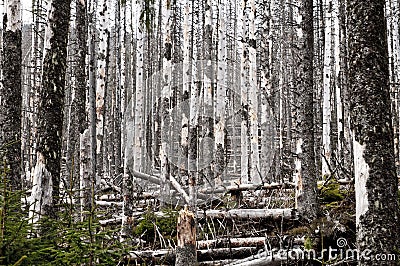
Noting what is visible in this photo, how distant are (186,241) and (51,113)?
2.38 meters

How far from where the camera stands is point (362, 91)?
3631 millimetres

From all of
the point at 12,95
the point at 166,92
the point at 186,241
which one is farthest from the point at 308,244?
the point at 166,92

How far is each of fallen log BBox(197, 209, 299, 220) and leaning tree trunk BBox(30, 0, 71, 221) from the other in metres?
3.08

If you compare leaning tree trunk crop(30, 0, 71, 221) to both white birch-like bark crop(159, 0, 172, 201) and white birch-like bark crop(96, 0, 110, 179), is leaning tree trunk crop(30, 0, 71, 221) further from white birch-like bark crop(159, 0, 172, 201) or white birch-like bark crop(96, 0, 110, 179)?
white birch-like bark crop(96, 0, 110, 179)

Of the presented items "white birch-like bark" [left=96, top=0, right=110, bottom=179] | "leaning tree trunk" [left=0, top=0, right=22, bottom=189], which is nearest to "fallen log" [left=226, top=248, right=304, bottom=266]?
"leaning tree trunk" [left=0, top=0, right=22, bottom=189]

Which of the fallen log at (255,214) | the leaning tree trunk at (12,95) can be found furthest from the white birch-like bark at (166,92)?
the leaning tree trunk at (12,95)

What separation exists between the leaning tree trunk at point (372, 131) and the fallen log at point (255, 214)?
10.3 ft

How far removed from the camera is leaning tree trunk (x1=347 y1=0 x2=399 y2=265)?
3480 millimetres

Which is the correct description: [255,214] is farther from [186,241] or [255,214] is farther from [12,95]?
[12,95]

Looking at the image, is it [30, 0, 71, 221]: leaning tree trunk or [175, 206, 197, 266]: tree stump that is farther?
[175, 206, 197, 266]: tree stump

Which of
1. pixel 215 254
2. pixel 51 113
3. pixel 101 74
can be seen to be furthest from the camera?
pixel 101 74

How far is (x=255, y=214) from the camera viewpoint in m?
6.89

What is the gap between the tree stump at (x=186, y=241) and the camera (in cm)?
547

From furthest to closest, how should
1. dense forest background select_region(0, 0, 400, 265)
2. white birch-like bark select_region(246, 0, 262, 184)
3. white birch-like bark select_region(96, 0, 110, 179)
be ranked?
1. white birch-like bark select_region(246, 0, 262, 184)
2. white birch-like bark select_region(96, 0, 110, 179)
3. dense forest background select_region(0, 0, 400, 265)
